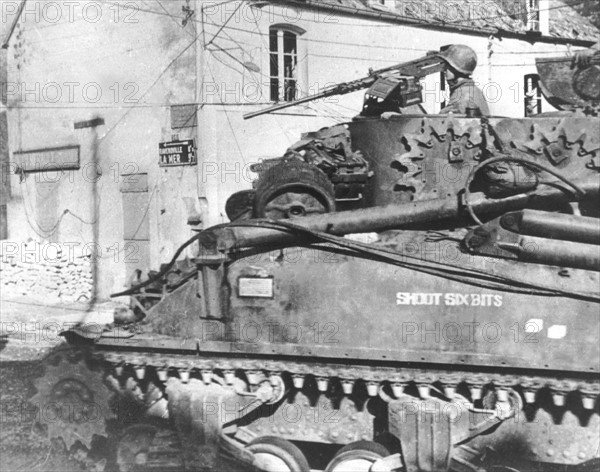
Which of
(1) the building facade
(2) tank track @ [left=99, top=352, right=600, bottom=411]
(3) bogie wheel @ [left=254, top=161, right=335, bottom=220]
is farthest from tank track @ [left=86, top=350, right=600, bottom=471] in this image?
(1) the building facade

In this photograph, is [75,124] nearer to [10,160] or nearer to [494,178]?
[10,160]

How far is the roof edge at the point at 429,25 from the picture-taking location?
1827 centimetres

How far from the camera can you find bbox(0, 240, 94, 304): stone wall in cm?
1867

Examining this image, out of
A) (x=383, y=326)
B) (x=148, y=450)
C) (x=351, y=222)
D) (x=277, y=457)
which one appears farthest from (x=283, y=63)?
(x=277, y=457)

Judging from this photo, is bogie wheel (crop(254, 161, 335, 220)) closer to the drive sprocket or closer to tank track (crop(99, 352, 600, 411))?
tank track (crop(99, 352, 600, 411))

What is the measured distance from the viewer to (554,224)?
5918mm

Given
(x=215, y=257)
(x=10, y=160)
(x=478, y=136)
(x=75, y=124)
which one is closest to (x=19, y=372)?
(x=215, y=257)

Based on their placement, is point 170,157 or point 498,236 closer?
point 498,236

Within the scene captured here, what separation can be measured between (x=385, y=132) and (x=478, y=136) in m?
0.94

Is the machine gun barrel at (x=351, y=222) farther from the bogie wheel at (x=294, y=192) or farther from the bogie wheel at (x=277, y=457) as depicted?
the bogie wheel at (x=277, y=457)

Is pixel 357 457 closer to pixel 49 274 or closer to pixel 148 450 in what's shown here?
pixel 148 450

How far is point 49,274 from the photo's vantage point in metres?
18.7

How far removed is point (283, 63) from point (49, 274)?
8414mm

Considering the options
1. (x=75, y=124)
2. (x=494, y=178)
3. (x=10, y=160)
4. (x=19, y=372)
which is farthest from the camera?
(x=10, y=160)
